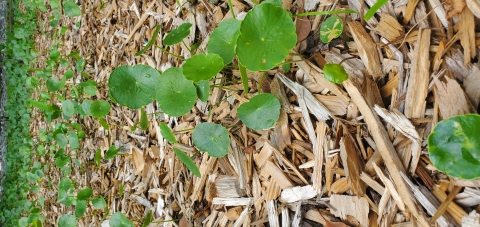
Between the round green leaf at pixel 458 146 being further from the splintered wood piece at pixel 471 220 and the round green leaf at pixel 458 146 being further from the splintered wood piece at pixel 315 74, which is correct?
the splintered wood piece at pixel 315 74

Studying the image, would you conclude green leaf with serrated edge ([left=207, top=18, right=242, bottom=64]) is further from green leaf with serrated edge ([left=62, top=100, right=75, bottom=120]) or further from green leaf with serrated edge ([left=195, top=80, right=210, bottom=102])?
green leaf with serrated edge ([left=62, top=100, right=75, bottom=120])

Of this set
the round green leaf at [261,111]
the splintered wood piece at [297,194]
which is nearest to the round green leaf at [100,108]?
the round green leaf at [261,111]

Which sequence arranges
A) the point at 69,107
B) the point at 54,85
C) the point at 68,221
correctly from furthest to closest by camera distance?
the point at 54,85, the point at 69,107, the point at 68,221

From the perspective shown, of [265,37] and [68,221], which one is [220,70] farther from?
[68,221]

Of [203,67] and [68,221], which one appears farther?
[68,221]

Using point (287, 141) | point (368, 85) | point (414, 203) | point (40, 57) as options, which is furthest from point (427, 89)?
point (40, 57)

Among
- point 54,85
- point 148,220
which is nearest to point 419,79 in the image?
point 148,220
